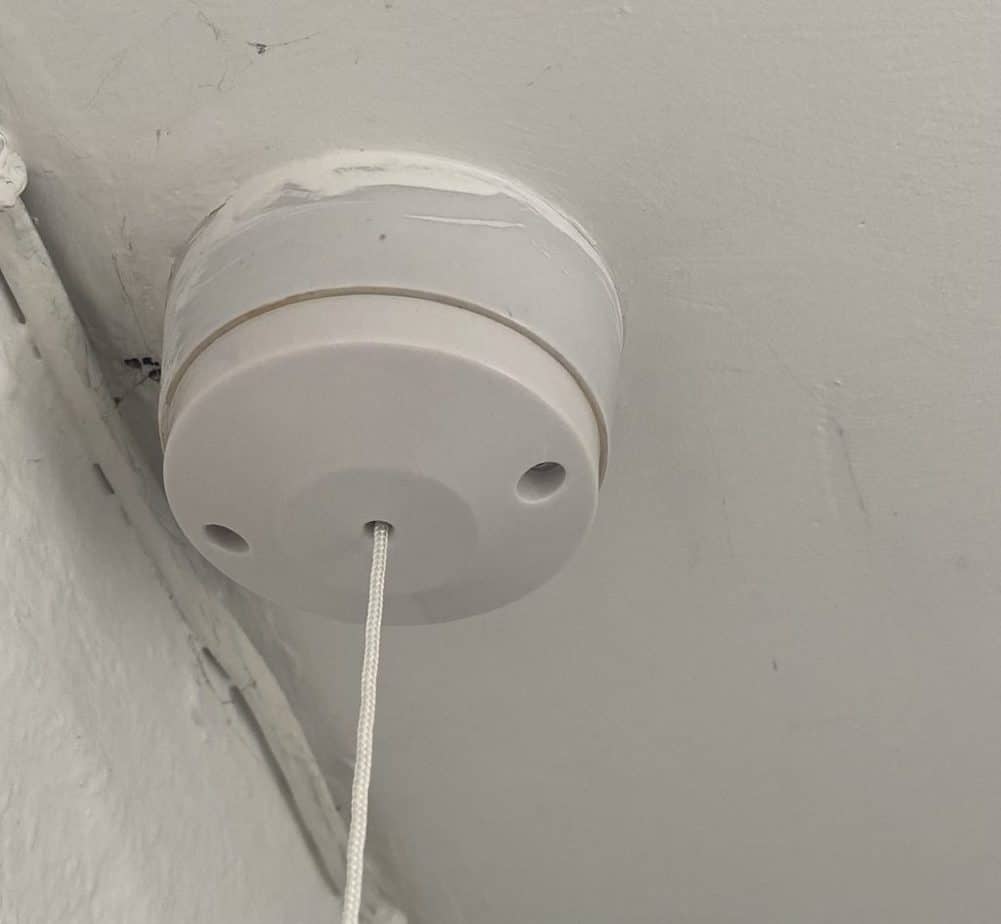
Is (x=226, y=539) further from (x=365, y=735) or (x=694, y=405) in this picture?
(x=694, y=405)

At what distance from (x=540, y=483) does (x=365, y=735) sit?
4.2 inches

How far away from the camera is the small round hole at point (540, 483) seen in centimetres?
38

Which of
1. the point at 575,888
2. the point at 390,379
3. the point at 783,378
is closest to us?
the point at 390,379

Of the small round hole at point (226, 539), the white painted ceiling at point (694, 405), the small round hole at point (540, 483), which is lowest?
the small round hole at point (226, 539)

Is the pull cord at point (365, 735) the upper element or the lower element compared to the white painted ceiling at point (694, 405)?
lower

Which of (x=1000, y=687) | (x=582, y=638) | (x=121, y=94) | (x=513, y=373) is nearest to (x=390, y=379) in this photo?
(x=513, y=373)

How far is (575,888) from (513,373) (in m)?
0.45

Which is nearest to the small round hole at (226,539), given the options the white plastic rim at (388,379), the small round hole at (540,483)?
the white plastic rim at (388,379)

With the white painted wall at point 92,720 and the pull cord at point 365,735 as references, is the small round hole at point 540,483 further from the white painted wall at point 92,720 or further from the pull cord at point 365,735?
the white painted wall at point 92,720

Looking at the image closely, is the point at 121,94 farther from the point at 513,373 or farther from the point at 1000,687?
the point at 1000,687

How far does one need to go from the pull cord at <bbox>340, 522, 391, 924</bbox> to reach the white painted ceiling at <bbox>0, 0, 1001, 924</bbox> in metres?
0.14

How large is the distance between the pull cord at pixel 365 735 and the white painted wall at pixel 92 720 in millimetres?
125

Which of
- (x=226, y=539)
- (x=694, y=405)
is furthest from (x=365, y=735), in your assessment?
(x=694, y=405)

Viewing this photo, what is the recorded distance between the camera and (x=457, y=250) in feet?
1.21
